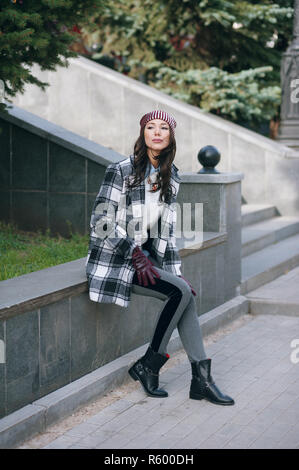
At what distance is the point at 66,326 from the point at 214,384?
107 centimetres

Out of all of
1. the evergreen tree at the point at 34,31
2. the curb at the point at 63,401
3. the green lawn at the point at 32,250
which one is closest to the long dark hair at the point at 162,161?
the curb at the point at 63,401

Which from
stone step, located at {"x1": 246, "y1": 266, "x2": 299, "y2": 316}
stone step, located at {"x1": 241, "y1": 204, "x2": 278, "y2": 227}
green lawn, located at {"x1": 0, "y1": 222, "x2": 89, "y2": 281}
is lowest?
stone step, located at {"x1": 246, "y1": 266, "x2": 299, "y2": 316}

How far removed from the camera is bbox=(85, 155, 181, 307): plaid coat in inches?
209

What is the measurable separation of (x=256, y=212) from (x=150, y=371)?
21.7ft

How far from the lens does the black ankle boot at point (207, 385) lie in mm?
5340

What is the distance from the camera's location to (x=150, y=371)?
5.49m

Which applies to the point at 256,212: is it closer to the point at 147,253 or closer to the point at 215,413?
the point at 147,253

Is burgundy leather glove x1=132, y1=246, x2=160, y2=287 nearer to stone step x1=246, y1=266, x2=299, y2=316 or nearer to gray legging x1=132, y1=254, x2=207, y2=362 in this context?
gray legging x1=132, y1=254, x2=207, y2=362

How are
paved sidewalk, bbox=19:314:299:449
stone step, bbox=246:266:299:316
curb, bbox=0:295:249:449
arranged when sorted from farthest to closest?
1. stone step, bbox=246:266:299:316
2. paved sidewalk, bbox=19:314:299:449
3. curb, bbox=0:295:249:449

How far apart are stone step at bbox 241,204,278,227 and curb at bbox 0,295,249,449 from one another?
16.5 ft

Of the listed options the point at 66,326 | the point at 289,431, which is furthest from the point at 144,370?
the point at 289,431

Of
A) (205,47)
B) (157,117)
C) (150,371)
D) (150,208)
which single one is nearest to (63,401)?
(150,371)

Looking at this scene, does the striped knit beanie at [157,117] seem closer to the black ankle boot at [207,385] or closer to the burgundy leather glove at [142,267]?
the burgundy leather glove at [142,267]

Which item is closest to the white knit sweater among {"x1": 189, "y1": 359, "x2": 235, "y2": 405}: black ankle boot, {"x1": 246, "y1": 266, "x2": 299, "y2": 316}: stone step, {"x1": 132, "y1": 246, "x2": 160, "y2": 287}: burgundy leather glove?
{"x1": 132, "y1": 246, "x2": 160, "y2": 287}: burgundy leather glove
